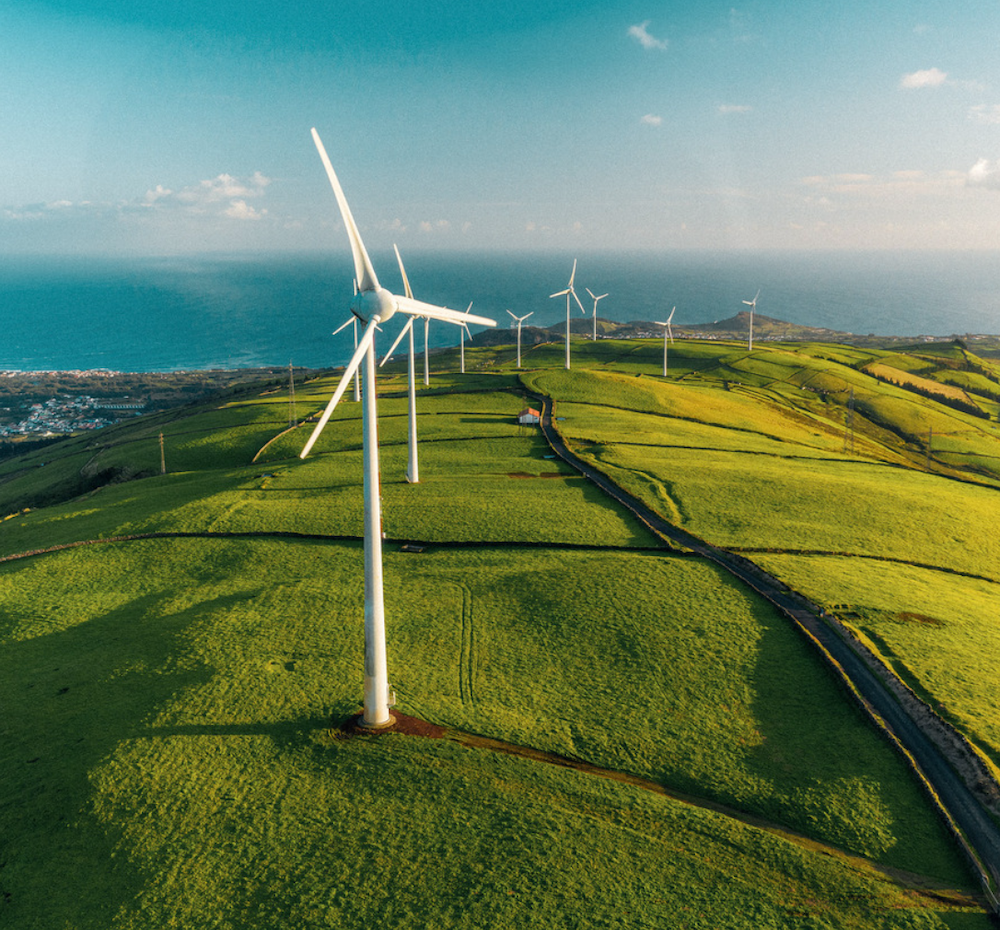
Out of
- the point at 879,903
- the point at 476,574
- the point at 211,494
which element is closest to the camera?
the point at 879,903

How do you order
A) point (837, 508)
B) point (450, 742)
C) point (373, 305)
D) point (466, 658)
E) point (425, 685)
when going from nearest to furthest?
point (373, 305), point (450, 742), point (425, 685), point (466, 658), point (837, 508)

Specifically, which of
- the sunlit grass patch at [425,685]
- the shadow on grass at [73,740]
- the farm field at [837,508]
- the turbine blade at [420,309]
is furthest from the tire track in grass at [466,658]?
the farm field at [837,508]

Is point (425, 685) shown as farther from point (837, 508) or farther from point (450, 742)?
point (837, 508)

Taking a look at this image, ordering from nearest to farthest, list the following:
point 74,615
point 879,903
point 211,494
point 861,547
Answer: point 879,903, point 74,615, point 861,547, point 211,494

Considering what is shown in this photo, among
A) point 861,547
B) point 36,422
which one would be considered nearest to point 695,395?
point 861,547

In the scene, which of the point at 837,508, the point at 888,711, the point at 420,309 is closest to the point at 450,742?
the point at 420,309

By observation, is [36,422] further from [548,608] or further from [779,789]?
[779,789]
